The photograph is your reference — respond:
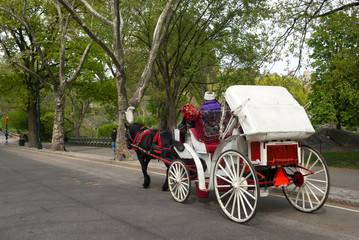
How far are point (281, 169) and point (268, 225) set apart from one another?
3.51ft

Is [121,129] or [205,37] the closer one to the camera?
[121,129]

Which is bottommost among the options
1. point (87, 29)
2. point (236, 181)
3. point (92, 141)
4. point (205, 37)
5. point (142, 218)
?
point (142, 218)

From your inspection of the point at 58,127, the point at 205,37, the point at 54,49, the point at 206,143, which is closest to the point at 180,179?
the point at 206,143

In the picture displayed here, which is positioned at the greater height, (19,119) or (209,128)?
(19,119)

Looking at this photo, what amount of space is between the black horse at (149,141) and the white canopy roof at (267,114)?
2.48 metres

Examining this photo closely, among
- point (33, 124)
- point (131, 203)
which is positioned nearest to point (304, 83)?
point (131, 203)

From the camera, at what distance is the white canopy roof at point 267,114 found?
5.59 metres

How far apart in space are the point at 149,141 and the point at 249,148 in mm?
3379

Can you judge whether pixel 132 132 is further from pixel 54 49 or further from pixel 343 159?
pixel 54 49

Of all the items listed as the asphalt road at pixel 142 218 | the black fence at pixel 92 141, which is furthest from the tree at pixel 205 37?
the asphalt road at pixel 142 218

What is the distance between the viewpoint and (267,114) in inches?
229

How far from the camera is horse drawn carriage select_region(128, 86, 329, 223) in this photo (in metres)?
5.64

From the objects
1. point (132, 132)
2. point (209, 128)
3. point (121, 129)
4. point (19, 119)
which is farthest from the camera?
point (19, 119)

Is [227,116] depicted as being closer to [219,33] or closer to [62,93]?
[219,33]
